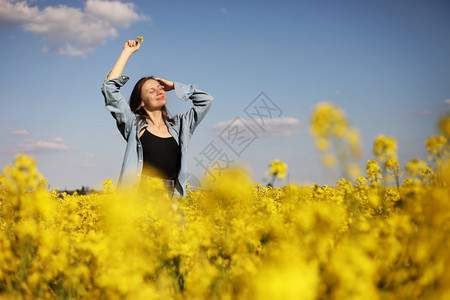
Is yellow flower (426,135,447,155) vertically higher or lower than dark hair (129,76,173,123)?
lower

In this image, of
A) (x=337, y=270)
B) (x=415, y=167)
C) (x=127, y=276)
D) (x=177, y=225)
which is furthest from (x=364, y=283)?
(x=415, y=167)

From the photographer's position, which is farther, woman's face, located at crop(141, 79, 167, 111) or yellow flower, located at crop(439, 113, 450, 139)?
woman's face, located at crop(141, 79, 167, 111)

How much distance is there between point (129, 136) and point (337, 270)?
349 centimetres

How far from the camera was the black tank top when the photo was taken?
4.56 m

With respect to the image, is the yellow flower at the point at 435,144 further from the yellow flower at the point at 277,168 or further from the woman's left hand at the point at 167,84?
the woman's left hand at the point at 167,84

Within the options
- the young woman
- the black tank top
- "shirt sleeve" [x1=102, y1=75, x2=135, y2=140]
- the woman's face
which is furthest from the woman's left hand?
the black tank top

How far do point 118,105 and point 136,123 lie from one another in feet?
1.00

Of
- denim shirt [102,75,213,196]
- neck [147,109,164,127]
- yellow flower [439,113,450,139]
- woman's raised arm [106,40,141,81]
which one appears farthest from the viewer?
neck [147,109,164,127]

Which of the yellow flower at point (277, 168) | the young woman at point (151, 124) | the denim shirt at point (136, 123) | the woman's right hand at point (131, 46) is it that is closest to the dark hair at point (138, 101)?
the young woman at point (151, 124)

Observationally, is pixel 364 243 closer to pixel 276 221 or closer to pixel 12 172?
pixel 276 221

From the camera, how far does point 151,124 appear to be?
4.83 m

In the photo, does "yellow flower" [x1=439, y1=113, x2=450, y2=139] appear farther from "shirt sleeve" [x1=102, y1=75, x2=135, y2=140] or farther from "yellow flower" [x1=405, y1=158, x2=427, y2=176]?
"shirt sleeve" [x1=102, y1=75, x2=135, y2=140]

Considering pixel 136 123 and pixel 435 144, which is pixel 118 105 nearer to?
pixel 136 123

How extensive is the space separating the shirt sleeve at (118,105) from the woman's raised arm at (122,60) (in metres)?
0.08
